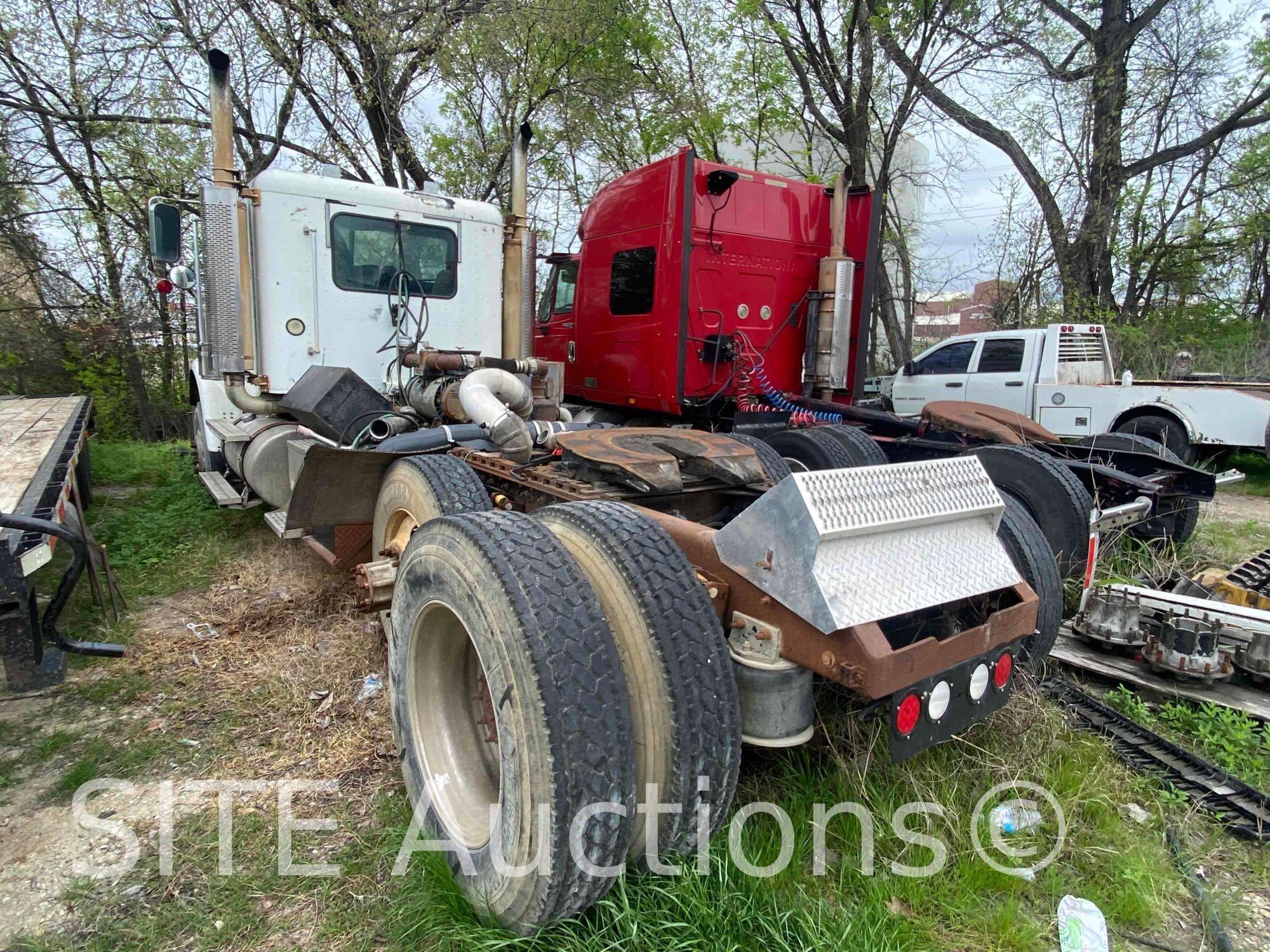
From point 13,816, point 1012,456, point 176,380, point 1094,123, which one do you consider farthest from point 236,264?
point 1094,123

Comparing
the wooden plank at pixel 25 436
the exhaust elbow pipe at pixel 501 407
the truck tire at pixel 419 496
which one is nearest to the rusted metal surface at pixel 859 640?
the truck tire at pixel 419 496

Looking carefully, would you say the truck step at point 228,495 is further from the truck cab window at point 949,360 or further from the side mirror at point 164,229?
the truck cab window at point 949,360

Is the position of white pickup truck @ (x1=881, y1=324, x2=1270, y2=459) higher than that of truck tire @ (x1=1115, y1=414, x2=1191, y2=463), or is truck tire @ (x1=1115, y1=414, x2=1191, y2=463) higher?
white pickup truck @ (x1=881, y1=324, x2=1270, y2=459)

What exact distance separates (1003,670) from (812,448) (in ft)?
11.5

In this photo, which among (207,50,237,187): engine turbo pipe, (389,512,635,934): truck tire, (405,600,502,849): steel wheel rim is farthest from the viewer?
(207,50,237,187): engine turbo pipe

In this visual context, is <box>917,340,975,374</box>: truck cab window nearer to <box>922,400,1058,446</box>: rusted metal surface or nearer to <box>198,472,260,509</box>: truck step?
<box>922,400,1058,446</box>: rusted metal surface

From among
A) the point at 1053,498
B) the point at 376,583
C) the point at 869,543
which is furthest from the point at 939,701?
the point at 1053,498

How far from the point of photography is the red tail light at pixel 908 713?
6.37 feet

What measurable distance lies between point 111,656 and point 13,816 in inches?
51.4

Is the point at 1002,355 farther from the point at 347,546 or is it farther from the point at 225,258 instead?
the point at 225,258

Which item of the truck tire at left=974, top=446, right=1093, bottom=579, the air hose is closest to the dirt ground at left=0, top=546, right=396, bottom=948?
the truck tire at left=974, top=446, right=1093, bottom=579

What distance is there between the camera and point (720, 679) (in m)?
1.97

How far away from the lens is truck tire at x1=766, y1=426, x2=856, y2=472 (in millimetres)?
5539

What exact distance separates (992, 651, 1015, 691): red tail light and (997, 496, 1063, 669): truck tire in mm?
719
